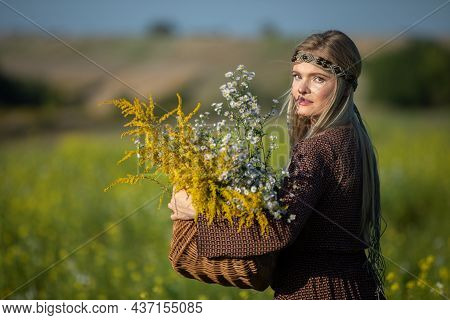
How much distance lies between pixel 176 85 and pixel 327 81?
17.5 meters

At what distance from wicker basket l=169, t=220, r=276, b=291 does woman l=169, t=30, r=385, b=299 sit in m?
0.04

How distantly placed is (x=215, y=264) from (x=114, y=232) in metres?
3.63

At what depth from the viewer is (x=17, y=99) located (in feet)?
66.4

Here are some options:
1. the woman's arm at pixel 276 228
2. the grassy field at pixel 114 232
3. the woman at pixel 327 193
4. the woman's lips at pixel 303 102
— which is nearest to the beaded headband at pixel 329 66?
the woman at pixel 327 193

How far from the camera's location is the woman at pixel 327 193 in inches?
76.4

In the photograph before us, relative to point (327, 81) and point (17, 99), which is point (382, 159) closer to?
point (327, 81)

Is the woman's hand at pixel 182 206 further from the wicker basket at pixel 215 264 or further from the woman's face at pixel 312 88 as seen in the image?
the woman's face at pixel 312 88

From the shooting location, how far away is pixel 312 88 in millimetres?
2104

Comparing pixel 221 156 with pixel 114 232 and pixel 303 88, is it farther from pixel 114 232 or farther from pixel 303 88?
pixel 114 232

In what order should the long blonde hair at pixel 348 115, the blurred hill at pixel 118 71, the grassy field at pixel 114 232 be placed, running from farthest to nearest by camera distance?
the blurred hill at pixel 118 71, the grassy field at pixel 114 232, the long blonde hair at pixel 348 115

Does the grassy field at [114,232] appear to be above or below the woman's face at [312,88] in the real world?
below

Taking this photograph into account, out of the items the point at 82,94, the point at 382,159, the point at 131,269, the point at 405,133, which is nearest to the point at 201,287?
the point at 131,269

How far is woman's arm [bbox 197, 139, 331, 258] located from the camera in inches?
74.0

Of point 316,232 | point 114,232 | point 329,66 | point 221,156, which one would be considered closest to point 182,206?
point 221,156
